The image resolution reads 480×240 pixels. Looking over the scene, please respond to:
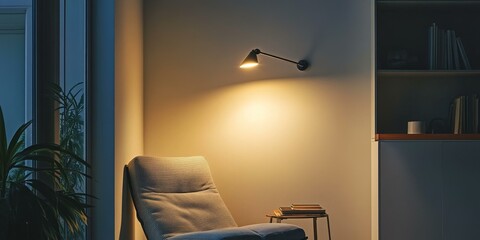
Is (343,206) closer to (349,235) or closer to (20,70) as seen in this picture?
(349,235)

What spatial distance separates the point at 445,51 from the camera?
4.49m

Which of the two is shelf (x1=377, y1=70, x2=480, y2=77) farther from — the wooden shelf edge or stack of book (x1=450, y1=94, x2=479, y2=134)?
stack of book (x1=450, y1=94, x2=479, y2=134)

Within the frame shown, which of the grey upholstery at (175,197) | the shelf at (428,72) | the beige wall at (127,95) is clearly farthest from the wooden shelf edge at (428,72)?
the beige wall at (127,95)

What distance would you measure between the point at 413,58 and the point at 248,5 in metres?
1.22

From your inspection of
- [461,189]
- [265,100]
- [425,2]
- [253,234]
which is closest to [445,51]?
[425,2]

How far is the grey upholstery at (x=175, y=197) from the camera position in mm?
3896

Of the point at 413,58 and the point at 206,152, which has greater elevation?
the point at 413,58

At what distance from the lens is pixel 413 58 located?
14.8 ft

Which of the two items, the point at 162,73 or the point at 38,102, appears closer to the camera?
the point at 38,102

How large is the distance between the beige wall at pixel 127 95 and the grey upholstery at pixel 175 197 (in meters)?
0.11

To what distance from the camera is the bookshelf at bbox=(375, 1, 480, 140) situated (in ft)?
15.3

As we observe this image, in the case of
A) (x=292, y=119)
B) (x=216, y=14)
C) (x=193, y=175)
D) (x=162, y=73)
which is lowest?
(x=193, y=175)

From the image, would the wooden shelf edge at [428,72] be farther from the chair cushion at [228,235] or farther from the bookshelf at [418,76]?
the chair cushion at [228,235]

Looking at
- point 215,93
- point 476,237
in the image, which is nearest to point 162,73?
point 215,93
